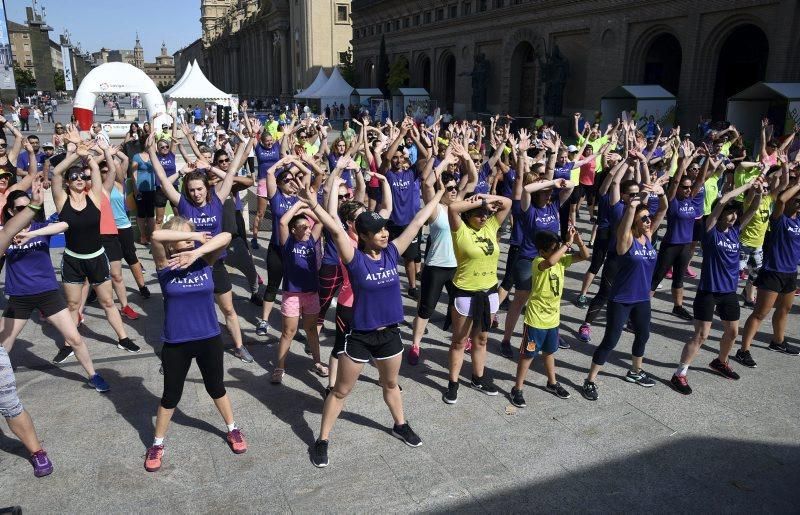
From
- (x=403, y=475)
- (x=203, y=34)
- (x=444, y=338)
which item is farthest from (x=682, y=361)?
(x=203, y=34)

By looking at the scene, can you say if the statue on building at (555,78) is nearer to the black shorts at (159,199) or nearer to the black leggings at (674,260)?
the black leggings at (674,260)

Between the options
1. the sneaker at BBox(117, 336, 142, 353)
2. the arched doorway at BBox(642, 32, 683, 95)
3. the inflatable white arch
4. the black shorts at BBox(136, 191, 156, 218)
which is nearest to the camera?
the sneaker at BBox(117, 336, 142, 353)

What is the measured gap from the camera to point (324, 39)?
68.4 meters

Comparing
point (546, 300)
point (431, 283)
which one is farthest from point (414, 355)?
point (546, 300)

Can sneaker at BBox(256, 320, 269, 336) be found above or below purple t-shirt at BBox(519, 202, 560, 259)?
below

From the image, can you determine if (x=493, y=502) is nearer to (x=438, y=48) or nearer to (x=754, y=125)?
(x=754, y=125)

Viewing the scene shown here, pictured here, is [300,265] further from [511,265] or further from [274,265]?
[511,265]

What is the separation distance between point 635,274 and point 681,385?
1244 millimetres

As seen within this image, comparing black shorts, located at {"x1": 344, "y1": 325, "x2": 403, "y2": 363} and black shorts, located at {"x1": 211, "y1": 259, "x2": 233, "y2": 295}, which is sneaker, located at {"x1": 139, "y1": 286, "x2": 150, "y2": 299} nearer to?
black shorts, located at {"x1": 211, "y1": 259, "x2": 233, "y2": 295}

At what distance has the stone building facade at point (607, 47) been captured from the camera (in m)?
21.8

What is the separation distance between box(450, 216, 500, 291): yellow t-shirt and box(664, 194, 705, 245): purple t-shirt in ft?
10.5

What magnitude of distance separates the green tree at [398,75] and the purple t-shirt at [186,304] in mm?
47700

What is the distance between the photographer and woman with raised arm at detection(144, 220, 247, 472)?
155 inches

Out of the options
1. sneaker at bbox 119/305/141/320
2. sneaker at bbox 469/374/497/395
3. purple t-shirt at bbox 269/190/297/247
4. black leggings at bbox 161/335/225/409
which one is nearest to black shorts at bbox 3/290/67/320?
black leggings at bbox 161/335/225/409
